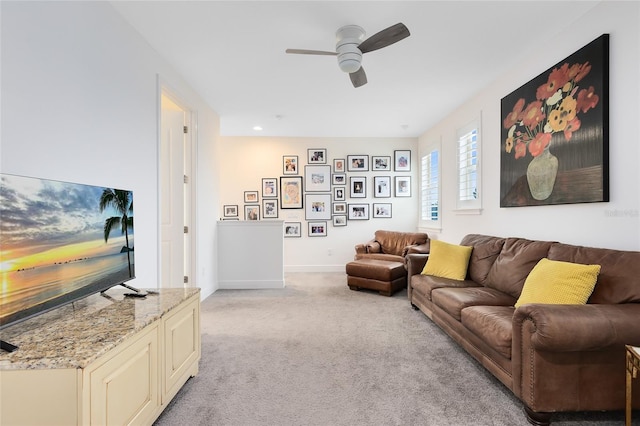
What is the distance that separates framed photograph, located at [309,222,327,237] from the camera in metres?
6.43

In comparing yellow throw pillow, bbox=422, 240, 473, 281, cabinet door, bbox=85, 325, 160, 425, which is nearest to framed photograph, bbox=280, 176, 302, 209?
yellow throw pillow, bbox=422, 240, 473, 281

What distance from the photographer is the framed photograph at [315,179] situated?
6.43m

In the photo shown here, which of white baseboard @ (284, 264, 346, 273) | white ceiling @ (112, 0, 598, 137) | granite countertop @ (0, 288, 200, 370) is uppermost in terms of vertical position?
white ceiling @ (112, 0, 598, 137)

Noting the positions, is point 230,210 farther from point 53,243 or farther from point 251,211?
point 53,243

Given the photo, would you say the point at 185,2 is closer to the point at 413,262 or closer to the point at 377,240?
the point at 413,262

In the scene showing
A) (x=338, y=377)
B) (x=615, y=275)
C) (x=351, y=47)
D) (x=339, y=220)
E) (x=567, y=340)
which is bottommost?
(x=338, y=377)

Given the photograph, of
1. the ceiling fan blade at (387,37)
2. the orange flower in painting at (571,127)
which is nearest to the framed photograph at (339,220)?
the ceiling fan blade at (387,37)

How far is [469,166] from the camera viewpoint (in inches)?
174

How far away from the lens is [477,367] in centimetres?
242

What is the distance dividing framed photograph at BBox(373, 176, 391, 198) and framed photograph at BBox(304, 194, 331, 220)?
1.00 metres

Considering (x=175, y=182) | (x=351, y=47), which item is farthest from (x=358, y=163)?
(x=351, y=47)

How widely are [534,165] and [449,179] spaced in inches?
81.8

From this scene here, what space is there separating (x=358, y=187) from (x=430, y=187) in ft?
4.67

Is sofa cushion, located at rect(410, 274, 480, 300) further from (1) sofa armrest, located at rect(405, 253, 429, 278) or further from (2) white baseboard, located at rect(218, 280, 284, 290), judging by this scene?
(2) white baseboard, located at rect(218, 280, 284, 290)
